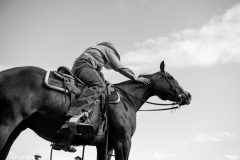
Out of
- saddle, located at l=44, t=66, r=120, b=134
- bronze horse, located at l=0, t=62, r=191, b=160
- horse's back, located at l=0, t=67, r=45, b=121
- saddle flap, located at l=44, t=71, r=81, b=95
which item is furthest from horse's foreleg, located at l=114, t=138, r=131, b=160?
horse's back, located at l=0, t=67, r=45, b=121

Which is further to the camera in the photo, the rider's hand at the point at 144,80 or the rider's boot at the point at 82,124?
the rider's hand at the point at 144,80

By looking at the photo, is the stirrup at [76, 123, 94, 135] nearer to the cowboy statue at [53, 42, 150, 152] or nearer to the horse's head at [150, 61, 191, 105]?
the cowboy statue at [53, 42, 150, 152]

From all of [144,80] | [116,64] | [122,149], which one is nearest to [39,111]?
[122,149]

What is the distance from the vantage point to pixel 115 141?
870cm

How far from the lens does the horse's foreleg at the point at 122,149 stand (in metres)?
8.56

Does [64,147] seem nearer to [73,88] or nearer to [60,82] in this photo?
[73,88]

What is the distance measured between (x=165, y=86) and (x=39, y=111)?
4476 millimetres

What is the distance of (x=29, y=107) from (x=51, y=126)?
2.68 ft

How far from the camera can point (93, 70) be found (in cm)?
881

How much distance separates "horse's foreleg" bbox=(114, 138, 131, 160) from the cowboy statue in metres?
1.27

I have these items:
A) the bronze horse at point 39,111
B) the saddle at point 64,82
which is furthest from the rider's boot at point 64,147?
the saddle at point 64,82

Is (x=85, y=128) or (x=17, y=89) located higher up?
(x=17, y=89)

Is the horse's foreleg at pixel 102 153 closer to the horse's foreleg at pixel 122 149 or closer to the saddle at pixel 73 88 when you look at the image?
the horse's foreleg at pixel 122 149

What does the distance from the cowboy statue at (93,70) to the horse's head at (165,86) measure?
44 centimetres
